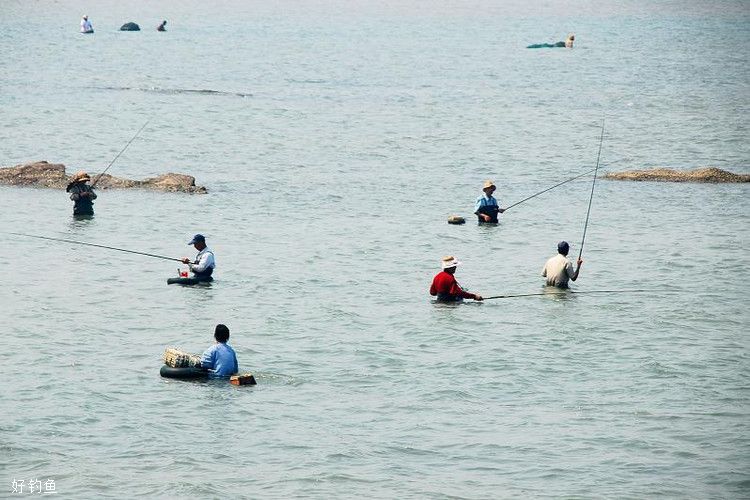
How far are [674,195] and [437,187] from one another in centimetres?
687

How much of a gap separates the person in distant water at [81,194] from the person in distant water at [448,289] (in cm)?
1063

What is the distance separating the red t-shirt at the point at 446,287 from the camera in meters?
23.1

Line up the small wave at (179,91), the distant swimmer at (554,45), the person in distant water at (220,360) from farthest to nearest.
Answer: the distant swimmer at (554,45)
the small wave at (179,91)
the person in distant water at (220,360)

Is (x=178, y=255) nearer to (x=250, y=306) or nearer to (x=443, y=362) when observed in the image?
(x=250, y=306)

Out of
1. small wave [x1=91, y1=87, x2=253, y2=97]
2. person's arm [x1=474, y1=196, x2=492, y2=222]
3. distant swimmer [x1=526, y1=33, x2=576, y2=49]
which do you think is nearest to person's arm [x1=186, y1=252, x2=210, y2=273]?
person's arm [x1=474, y1=196, x2=492, y2=222]

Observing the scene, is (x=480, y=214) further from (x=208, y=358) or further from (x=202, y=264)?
(x=208, y=358)

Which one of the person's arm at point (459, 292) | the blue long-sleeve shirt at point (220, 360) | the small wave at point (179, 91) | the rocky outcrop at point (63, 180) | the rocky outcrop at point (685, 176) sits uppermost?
the small wave at point (179, 91)

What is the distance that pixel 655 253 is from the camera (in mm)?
28516

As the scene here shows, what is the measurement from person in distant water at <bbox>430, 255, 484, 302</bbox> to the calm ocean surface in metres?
0.31

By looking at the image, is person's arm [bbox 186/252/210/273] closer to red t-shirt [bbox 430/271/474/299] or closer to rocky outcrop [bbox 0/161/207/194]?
red t-shirt [bbox 430/271/474/299]

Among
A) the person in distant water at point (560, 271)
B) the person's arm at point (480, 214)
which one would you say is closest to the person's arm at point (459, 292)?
the person in distant water at point (560, 271)

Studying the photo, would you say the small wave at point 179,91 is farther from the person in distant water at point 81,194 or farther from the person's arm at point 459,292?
the person's arm at point 459,292

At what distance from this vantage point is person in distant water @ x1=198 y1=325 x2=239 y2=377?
18.7 meters

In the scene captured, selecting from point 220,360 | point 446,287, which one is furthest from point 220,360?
point 446,287
